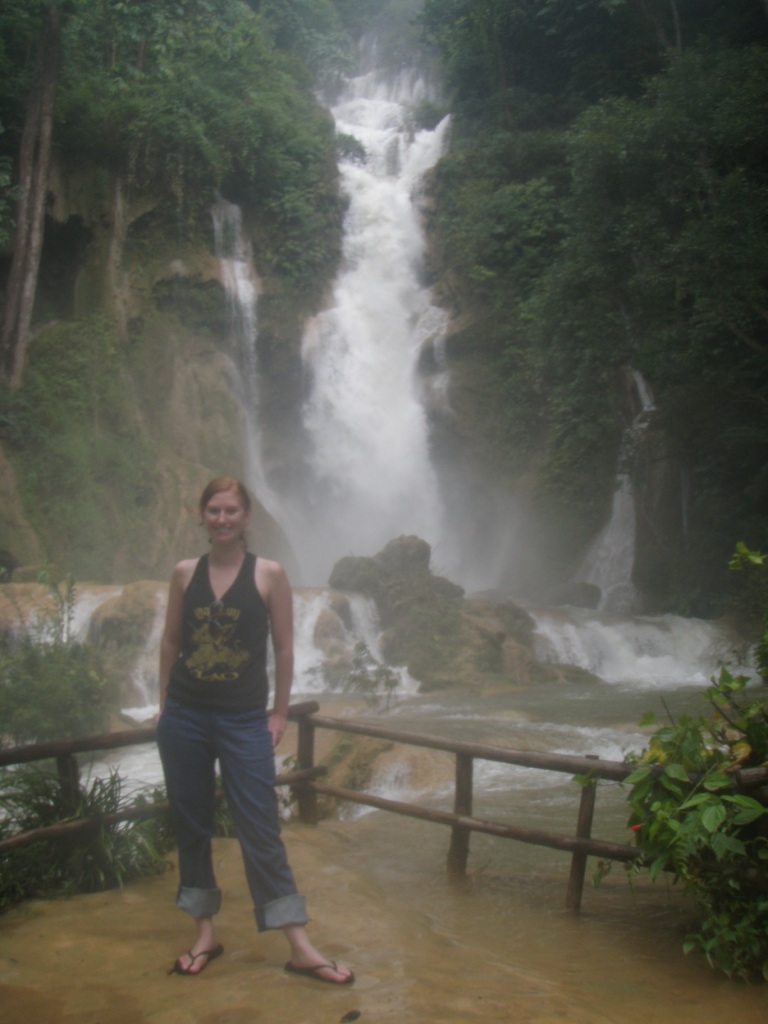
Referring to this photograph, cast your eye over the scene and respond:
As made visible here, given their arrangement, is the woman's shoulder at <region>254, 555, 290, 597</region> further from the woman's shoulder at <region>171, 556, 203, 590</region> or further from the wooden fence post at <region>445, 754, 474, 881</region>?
the wooden fence post at <region>445, 754, 474, 881</region>

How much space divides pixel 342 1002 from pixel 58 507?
1456cm

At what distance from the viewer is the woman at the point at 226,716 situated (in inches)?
130

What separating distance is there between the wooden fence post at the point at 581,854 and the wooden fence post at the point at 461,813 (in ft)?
1.86

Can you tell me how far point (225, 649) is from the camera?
333 cm

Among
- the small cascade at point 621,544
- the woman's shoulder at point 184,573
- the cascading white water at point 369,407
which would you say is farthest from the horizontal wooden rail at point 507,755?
the cascading white water at point 369,407

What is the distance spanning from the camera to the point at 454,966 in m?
3.46

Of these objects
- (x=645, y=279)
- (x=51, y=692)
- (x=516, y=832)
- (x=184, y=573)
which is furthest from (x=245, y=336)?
(x=184, y=573)

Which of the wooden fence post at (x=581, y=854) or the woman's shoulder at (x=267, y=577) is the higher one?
the woman's shoulder at (x=267, y=577)

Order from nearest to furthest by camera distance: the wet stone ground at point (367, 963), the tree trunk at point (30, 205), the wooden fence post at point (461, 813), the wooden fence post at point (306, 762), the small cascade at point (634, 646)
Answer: the wet stone ground at point (367, 963)
the wooden fence post at point (461, 813)
the wooden fence post at point (306, 762)
the small cascade at point (634, 646)
the tree trunk at point (30, 205)

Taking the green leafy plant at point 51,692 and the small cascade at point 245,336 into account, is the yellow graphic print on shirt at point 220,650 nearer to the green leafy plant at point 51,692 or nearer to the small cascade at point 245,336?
the green leafy plant at point 51,692

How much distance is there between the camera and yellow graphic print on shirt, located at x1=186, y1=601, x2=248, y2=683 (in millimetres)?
3324

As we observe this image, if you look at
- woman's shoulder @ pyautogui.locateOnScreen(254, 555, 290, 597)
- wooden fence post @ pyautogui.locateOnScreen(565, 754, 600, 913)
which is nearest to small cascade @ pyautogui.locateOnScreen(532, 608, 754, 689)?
wooden fence post @ pyautogui.locateOnScreen(565, 754, 600, 913)

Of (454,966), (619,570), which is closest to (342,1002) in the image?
(454,966)

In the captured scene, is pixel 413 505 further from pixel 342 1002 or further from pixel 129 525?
pixel 342 1002
